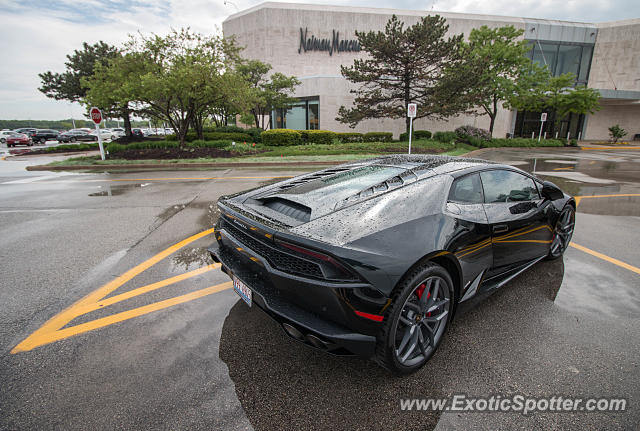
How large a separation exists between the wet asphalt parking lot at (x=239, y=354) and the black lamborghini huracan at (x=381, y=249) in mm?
328

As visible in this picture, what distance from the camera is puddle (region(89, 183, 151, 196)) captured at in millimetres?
8039

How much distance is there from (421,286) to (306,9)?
36993 millimetres

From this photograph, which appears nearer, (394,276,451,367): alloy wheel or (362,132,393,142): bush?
(394,276,451,367): alloy wheel

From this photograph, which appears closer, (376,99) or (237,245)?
(237,245)

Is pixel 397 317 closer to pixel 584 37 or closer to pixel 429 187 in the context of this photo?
pixel 429 187

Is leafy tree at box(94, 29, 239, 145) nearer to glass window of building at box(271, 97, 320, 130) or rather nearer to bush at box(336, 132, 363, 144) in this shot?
bush at box(336, 132, 363, 144)

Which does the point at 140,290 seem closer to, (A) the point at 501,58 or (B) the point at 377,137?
(B) the point at 377,137

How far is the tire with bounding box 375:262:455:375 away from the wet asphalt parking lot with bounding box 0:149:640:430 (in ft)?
0.51

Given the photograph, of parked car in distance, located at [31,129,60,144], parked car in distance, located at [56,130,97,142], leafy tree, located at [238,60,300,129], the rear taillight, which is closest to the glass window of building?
leafy tree, located at [238,60,300,129]

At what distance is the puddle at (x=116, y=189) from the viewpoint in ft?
26.4

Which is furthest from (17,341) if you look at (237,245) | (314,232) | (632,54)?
(632,54)

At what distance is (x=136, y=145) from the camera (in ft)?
58.6

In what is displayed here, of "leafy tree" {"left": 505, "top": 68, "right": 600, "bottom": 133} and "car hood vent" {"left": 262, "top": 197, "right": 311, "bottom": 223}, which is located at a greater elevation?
"leafy tree" {"left": 505, "top": 68, "right": 600, "bottom": 133}

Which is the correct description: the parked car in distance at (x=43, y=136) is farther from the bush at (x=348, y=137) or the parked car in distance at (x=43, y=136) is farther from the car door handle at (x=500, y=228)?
the car door handle at (x=500, y=228)
